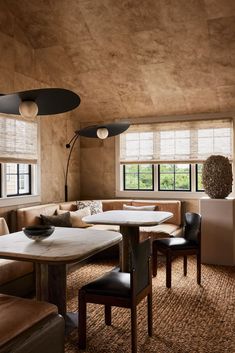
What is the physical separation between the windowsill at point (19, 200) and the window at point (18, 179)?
14 centimetres

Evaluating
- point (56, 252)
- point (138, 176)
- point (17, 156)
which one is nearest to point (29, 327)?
point (56, 252)

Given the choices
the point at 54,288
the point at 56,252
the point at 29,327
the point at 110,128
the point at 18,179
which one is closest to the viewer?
the point at 29,327

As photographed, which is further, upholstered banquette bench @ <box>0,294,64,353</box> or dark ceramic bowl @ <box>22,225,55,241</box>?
dark ceramic bowl @ <box>22,225,55,241</box>

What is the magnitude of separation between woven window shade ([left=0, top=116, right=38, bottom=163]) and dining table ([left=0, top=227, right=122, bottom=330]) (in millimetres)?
2089

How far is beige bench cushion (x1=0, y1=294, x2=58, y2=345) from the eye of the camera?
1.95 m

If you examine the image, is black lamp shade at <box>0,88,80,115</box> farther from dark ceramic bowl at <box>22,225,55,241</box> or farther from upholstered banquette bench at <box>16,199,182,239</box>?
upholstered banquette bench at <box>16,199,182,239</box>

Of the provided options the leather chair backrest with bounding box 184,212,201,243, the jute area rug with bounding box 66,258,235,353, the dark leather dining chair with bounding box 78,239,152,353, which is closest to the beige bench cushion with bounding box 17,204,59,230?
the jute area rug with bounding box 66,258,235,353

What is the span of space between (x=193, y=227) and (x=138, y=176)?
248 centimetres

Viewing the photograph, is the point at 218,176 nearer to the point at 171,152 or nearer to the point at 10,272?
the point at 171,152

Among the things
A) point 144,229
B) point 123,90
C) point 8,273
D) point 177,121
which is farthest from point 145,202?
point 8,273

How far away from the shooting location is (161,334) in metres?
3.03

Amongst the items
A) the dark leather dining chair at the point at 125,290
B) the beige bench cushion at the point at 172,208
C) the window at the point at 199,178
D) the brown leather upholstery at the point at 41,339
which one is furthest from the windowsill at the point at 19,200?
the brown leather upholstery at the point at 41,339

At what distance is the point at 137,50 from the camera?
528 centimetres

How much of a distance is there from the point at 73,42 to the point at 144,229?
300 centimetres
